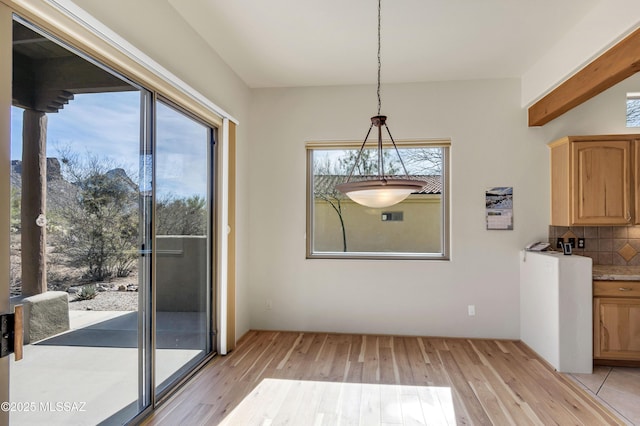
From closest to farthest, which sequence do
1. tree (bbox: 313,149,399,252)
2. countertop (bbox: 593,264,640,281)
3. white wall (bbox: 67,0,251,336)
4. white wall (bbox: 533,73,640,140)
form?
1. white wall (bbox: 67,0,251,336)
2. countertop (bbox: 593,264,640,281)
3. white wall (bbox: 533,73,640,140)
4. tree (bbox: 313,149,399,252)

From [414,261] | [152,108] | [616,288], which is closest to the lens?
[152,108]

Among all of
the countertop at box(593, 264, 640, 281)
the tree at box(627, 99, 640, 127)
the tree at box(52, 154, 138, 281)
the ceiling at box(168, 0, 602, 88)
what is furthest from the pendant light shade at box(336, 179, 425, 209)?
the tree at box(627, 99, 640, 127)

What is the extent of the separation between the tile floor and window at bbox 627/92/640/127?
2508mm

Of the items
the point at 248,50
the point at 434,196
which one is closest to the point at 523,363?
the point at 434,196

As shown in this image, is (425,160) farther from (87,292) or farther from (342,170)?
(87,292)

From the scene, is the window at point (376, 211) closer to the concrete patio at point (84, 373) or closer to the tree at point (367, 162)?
the tree at point (367, 162)

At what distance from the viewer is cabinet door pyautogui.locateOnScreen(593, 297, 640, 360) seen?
3.10 metres

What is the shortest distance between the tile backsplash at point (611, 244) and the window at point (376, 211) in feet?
4.78

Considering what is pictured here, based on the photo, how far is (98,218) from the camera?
6.45 feet

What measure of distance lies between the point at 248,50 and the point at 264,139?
3.82 ft

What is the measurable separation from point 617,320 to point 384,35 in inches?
132

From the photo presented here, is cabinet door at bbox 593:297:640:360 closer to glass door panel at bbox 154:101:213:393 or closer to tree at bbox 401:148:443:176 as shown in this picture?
tree at bbox 401:148:443:176

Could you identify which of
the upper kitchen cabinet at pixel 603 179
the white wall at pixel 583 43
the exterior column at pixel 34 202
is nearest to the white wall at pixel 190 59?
the exterior column at pixel 34 202

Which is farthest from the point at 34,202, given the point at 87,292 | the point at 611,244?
the point at 611,244
